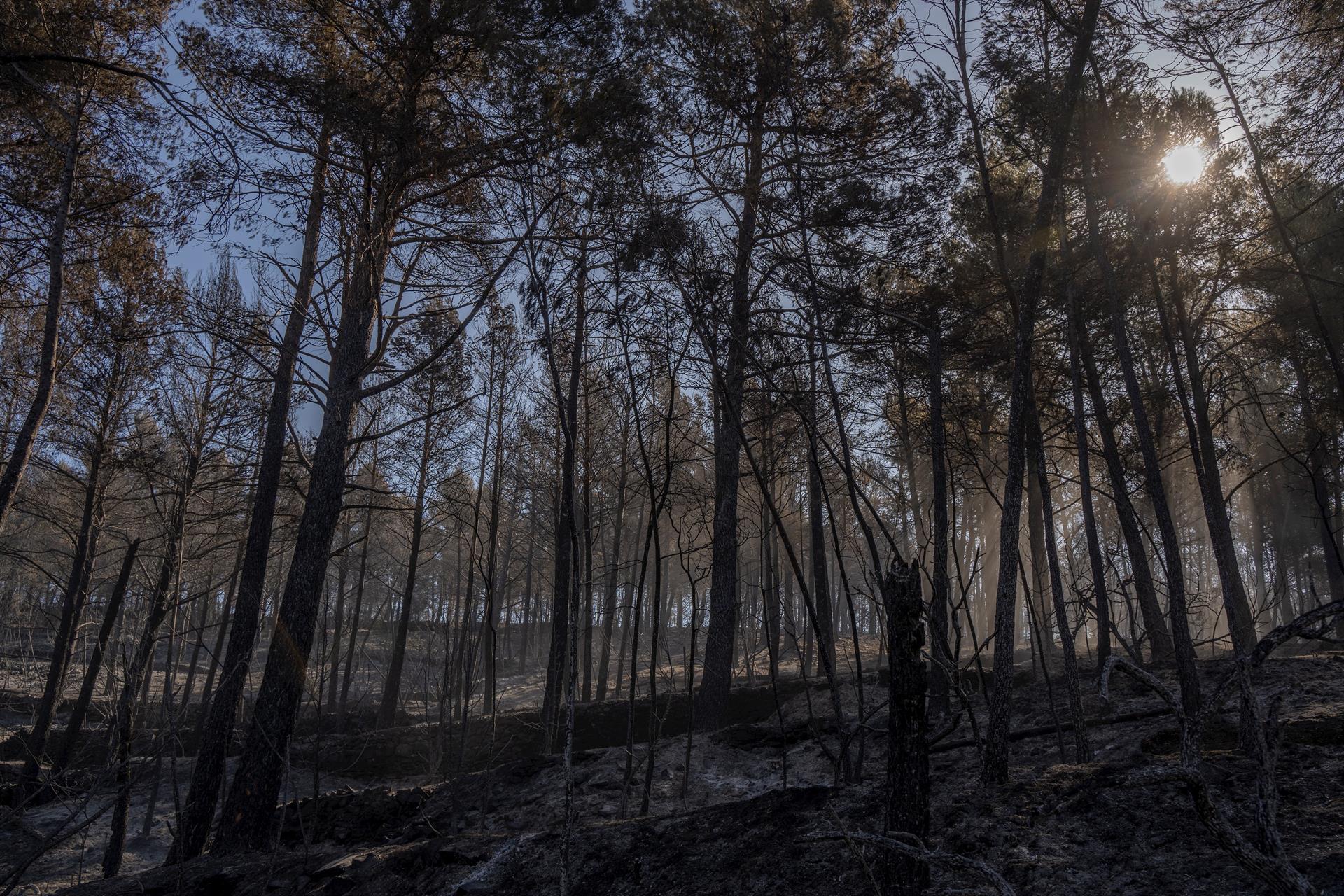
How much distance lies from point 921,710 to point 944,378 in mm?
8089

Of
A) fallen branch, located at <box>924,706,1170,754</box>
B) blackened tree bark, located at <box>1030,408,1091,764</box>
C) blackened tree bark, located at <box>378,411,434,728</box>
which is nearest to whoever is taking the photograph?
blackened tree bark, located at <box>1030,408,1091,764</box>

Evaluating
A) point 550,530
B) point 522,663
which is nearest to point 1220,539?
point 550,530

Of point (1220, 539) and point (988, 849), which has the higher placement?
point (1220, 539)

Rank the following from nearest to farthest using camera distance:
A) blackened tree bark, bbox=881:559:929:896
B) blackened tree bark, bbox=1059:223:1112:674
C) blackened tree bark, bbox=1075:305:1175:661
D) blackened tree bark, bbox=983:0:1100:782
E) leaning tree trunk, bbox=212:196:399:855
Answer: blackened tree bark, bbox=881:559:929:896, blackened tree bark, bbox=983:0:1100:782, blackened tree bark, bbox=1059:223:1112:674, blackened tree bark, bbox=1075:305:1175:661, leaning tree trunk, bbox=212:196:399:855

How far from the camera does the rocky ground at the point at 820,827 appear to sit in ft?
9.50

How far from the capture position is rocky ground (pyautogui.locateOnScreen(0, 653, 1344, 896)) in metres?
2.89

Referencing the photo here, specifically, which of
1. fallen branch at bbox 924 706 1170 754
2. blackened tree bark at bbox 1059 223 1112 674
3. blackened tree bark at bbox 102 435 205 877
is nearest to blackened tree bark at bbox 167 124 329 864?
blackened tree bark at bbox 102 435 205 877

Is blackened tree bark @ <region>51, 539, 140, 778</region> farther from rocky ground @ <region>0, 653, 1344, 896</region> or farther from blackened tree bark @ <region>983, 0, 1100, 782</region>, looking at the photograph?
blackened tree bark @ <region>983, 0, 1100, 782</region>

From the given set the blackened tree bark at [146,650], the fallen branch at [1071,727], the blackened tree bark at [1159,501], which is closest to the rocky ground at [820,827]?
the fallen branch at [1071,727]

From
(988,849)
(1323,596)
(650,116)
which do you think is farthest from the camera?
(1323,596)

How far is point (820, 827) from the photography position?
358 cm

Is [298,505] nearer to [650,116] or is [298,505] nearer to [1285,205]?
[650,116]

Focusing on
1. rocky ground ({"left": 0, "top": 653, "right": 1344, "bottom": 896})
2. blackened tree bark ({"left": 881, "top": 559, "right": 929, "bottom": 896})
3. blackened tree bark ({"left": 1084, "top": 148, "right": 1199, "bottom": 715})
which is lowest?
rocky ground ({"left": 0, "top": 653, "right": 1344, "bottom": 896})

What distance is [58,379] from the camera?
1134 centimetres
